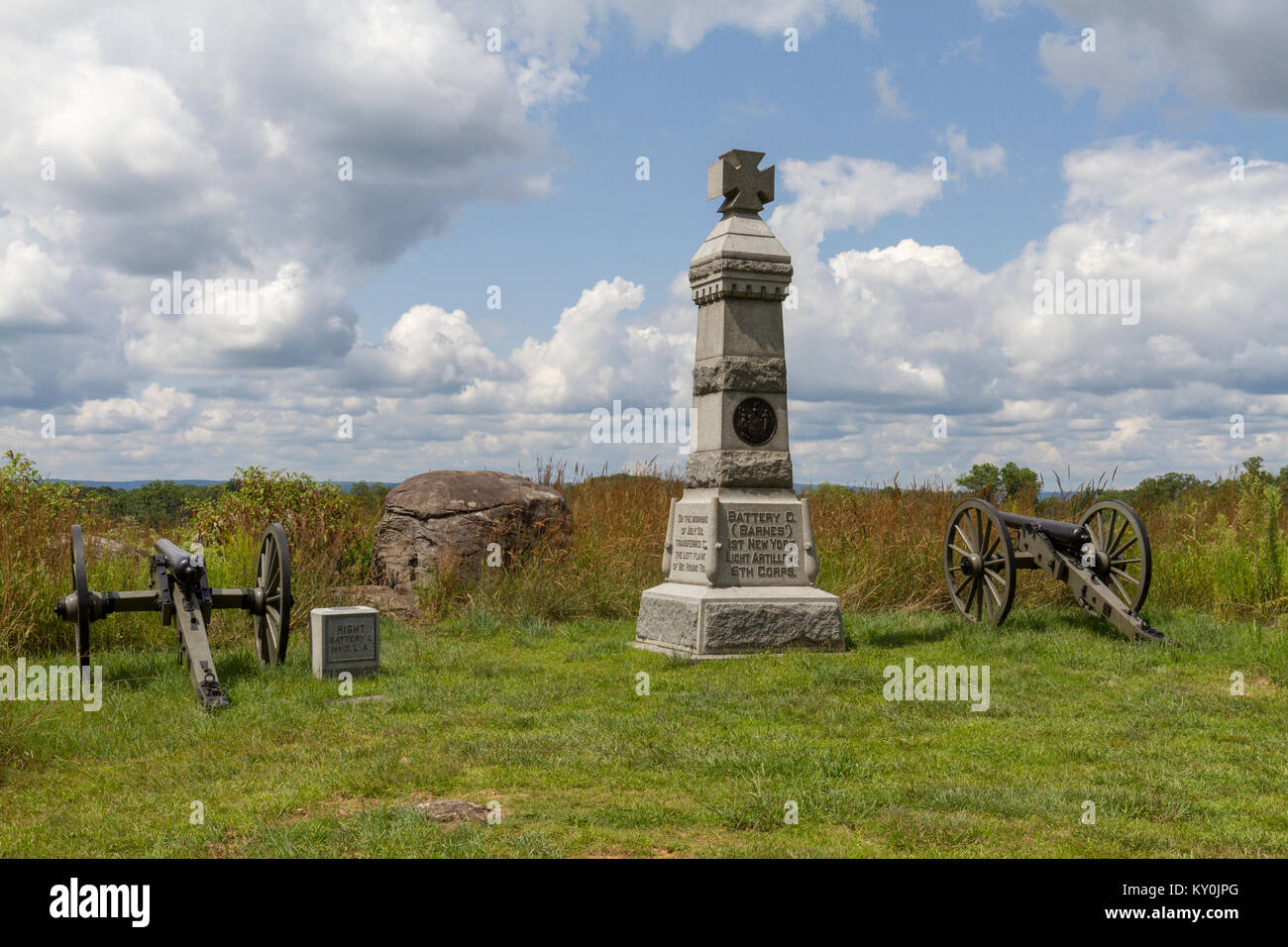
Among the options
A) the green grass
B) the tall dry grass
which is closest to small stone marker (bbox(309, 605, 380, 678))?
the green grass

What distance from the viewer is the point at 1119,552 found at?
1077cm

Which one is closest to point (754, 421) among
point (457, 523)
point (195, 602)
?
point (457, 523)

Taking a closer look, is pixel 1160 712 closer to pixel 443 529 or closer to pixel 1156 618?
pixel 1156 618

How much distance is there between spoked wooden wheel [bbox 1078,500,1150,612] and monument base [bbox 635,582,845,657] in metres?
2.86

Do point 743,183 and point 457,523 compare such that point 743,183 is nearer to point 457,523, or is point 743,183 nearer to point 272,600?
point 457,523

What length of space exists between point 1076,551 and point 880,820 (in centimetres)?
683

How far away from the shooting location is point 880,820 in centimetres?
502

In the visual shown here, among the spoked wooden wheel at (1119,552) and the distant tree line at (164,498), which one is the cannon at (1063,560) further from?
Result: the distant tree line at (164,498)

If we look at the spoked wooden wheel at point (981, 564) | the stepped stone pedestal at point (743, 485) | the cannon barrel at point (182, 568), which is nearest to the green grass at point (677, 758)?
the stepped stone pedestal at point (743, 485)

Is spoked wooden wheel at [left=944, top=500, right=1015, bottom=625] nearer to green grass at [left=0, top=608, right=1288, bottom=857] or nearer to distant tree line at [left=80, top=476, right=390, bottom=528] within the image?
green grass at [left=0, top=608, right=1288, bottom=857]

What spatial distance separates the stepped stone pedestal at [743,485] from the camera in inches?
398

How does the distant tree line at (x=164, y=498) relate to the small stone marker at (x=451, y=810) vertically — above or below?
above

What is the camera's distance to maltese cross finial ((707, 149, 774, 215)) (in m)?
11.0
